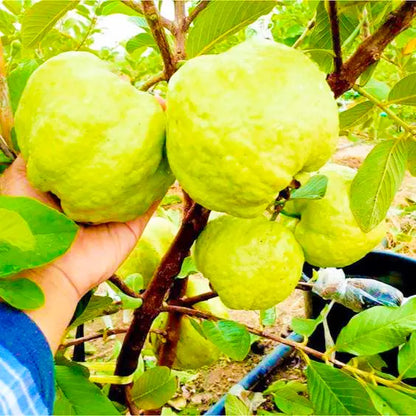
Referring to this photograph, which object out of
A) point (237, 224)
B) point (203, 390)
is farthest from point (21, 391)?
point (203, 390)

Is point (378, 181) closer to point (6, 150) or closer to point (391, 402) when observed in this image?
point (391, 402)

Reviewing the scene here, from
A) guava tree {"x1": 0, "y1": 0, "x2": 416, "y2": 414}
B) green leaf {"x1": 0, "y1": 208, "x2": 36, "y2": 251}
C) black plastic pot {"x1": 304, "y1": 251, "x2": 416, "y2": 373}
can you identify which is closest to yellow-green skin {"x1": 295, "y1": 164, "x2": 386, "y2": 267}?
guava tree {"x1": 0, "y1": 0, "x2": 416, "y2": 414}

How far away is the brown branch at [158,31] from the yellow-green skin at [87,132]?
3.3 inches

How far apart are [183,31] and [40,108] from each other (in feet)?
0.97

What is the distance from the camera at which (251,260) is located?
0.92 meters

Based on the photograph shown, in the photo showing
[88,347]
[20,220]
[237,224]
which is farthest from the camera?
[88,347]

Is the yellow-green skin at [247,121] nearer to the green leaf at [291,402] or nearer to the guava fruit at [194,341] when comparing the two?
the green leaf at [291,402]

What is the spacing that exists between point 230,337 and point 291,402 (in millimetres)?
216

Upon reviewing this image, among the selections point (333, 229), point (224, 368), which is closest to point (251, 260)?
point (333, 229)

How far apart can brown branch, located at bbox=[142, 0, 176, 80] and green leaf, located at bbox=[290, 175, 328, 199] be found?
29cm

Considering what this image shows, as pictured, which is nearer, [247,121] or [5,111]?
[247,121]

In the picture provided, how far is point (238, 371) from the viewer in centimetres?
219

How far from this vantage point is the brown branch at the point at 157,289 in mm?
987

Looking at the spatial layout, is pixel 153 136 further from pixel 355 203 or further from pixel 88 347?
pixel 88 347
